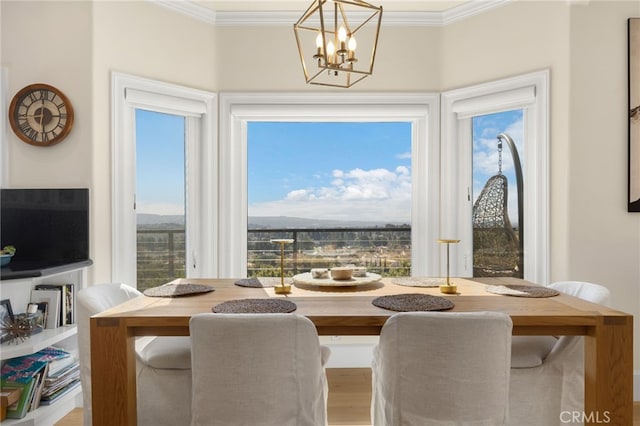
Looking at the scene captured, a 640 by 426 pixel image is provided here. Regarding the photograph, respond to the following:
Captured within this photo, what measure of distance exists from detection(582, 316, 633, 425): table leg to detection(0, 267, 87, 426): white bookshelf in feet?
8.53

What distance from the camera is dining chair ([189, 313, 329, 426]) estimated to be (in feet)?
4.91

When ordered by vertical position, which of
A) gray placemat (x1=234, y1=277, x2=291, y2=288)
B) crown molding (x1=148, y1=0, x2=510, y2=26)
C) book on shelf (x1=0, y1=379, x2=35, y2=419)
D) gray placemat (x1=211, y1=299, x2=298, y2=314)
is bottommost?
book on shelf (x1=0, y1=379, x2=35, y2=419)

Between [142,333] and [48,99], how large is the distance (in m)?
1.78

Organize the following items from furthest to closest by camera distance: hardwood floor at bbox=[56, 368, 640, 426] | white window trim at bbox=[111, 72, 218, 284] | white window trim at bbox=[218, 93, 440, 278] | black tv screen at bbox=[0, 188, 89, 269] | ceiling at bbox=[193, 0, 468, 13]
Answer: white window trim at bbox=[218, 93, 440, 278] < ceiling at bbox=[193, 0, 468, 13] < white window trim at bbox=[111, 72, 218, 284] < black tv screen at bbox=[0, 188, 89, 269] < hardwood floor at bbox=[56, 368, 640, 426]

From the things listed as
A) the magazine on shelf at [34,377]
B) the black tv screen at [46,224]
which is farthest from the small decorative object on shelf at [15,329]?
the black tv screen at [46,224]

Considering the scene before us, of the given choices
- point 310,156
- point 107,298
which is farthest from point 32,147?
point 310,156

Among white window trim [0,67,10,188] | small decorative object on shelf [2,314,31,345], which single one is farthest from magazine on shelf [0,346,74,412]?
white window trim [0,67,10,188]

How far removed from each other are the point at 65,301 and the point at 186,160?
127 centimetres

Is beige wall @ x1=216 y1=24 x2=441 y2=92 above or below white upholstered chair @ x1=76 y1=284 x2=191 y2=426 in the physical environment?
above

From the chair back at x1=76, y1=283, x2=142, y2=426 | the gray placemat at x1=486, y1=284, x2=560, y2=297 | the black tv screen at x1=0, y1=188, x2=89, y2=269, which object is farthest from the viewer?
the black tv screen at x1=0, y1=188, x2=89, y2=269

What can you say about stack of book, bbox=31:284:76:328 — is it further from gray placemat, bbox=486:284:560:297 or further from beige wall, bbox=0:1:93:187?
gray placemat, bbox=486:284:560:297

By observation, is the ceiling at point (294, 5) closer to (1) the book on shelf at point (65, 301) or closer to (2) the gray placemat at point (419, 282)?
(2) the gray placemat at point (419, 282)

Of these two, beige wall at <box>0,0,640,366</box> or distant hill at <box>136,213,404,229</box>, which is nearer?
beige wall at <box>0,0,640,366</box>

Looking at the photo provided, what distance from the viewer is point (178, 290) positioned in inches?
86.4
